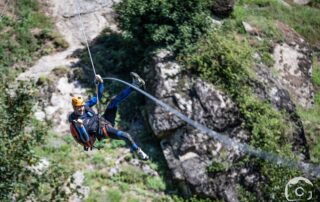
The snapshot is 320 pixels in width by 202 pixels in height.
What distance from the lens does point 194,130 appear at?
66.0 ft

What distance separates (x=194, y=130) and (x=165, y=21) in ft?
12.4

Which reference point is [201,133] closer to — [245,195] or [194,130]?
[194,130]

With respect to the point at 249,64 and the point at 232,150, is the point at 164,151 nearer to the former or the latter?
the point at 232,150

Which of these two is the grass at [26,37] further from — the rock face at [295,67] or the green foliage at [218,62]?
the rock face at [295,67]

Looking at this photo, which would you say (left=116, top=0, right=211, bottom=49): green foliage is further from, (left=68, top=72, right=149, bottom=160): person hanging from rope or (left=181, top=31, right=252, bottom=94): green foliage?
(left=68, top=72, right=149, bottom=160): person hanging from rope

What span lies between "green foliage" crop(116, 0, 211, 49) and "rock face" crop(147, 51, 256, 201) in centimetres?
65

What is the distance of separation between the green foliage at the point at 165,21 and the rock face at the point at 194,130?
0.65 meters

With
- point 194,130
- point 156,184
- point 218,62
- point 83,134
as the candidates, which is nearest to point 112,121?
point 83,134

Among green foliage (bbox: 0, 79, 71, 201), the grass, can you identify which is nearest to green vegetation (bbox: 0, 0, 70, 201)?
green foliage (bbox: 0, 79, 71, 201)

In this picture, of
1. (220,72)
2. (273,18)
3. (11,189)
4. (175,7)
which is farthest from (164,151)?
(273,18)

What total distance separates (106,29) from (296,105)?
763cm

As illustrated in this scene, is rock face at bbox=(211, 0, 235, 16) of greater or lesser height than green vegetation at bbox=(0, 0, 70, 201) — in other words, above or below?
below

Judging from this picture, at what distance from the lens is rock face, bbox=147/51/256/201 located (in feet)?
63.9

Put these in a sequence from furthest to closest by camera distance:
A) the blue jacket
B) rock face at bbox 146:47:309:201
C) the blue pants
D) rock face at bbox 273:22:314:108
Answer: rock face at bbox 273:22:314:108 → rock face at bbox 146:47:309:201 → the blue pants → the blue jacket
